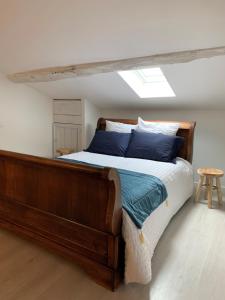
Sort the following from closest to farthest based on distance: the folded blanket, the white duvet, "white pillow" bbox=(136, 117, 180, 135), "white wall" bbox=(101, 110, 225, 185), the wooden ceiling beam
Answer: the white duvet → the folded blanket → the wooden ceiling beam → "white pillow" bbox=(136, 117, 180, 135) → "white wall" bbox=(101, 110, 225, 185)

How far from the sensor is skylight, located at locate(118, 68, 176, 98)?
3346mm

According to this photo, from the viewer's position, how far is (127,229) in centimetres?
165

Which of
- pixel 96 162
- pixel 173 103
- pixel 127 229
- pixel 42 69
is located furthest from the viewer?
pixel 173 103

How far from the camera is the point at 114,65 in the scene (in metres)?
2.71

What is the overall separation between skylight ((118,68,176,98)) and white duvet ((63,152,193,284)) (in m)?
0.97

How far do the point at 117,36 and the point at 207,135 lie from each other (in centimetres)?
203

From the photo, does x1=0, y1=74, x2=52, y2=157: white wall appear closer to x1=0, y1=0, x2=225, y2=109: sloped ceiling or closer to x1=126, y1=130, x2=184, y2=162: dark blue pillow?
x1=0, y1=0, x2=225, y2=109: sloped ceiling

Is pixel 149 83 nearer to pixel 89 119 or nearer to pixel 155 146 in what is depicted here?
pixel 155 146

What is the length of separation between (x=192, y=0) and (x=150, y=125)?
72.3 inches

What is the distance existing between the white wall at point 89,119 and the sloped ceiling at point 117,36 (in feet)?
2.17

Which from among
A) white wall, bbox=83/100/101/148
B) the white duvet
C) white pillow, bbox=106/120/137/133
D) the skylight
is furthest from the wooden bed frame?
white wall, bbox=83/100/101/148

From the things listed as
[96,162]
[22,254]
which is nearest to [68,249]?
[22,254]

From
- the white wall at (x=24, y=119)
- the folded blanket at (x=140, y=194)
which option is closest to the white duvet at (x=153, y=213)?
the folded blanket at (x=140, y=194)

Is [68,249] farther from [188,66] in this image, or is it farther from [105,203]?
[188,66]
